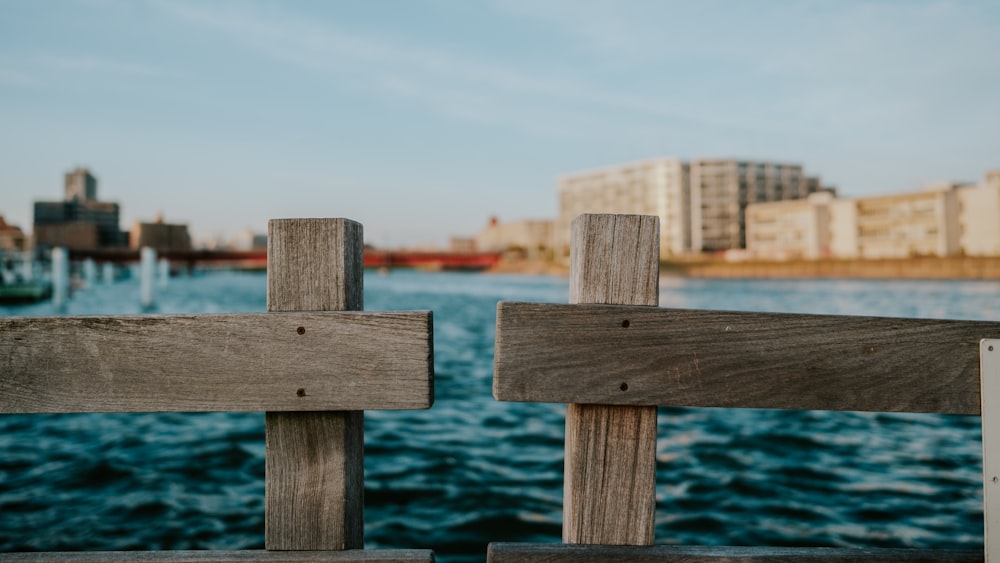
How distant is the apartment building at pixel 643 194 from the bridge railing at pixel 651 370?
147 m

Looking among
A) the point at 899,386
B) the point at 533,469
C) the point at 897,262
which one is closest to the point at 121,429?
the point at 533,469

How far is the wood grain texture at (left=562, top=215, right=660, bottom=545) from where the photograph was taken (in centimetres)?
198

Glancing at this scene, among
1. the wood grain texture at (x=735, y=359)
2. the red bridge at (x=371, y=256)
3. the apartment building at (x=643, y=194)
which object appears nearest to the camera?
the wood grain texture at (x=735, y=359)

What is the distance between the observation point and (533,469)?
7.42 metres

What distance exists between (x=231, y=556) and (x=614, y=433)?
1.14 m

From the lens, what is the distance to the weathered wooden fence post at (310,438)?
200 cm

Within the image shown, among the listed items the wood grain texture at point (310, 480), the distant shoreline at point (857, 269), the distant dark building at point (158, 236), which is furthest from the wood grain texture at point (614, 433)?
the distant dark building at point (158, 236)

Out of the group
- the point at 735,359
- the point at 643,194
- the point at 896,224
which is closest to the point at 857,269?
the point at 896,224

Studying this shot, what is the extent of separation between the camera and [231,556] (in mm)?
1960

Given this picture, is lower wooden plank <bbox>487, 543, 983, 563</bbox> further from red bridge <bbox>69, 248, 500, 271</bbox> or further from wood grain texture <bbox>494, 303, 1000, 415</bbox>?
red bridge <bbox>69, 248, 500, 271</bbox>

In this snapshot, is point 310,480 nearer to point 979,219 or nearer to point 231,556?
point 231,556

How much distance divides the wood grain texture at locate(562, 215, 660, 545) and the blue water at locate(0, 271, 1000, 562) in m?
3.33

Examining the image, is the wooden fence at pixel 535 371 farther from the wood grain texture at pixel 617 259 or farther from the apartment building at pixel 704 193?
the apartment building at pixel 704 193

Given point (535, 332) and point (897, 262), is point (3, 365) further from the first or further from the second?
point (897, 262)
